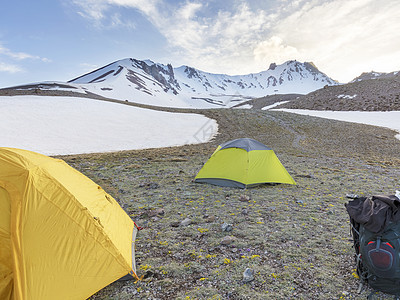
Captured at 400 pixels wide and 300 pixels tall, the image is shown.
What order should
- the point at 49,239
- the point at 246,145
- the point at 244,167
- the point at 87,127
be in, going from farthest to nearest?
the point at 87,127
the point at 246,145
the point at 244,167
the point at 49,239

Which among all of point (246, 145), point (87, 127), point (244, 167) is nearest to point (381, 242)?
point (244, 167)

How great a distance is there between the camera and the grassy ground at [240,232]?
12.1ft

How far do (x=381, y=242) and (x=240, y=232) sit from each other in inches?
114

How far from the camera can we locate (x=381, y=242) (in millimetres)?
3326

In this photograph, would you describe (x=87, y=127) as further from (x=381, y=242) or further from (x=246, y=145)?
(x=381, y=242)

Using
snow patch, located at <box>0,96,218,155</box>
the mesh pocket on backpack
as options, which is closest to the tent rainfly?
the mesh pocket on backpack

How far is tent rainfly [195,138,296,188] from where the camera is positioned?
8.95 meters

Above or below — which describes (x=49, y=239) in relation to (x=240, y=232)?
above

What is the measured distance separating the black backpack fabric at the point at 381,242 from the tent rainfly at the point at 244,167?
5395 mm

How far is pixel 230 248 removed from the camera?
4840mm

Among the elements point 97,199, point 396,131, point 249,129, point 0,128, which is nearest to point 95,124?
point 0,128

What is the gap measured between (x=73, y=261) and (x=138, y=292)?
1181 mm

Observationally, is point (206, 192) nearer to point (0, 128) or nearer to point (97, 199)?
point (97, 199)

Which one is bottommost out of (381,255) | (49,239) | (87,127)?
(381,255)
